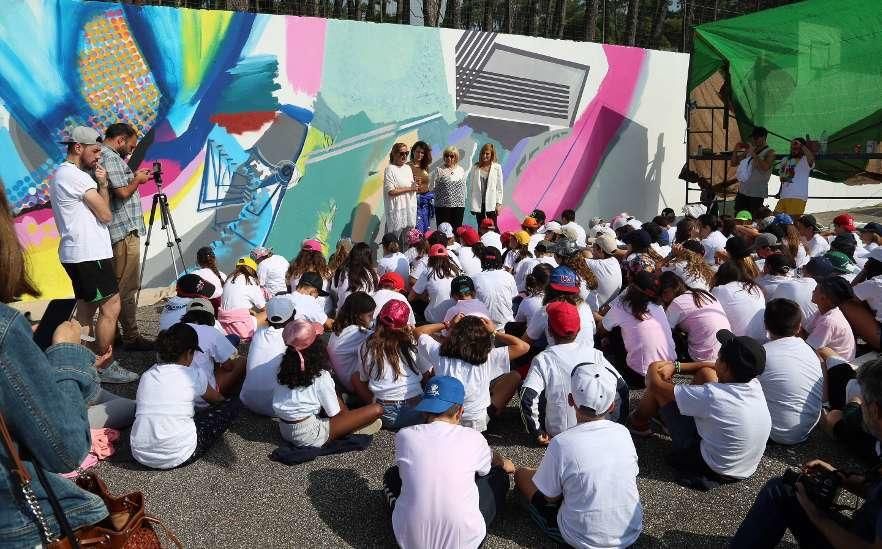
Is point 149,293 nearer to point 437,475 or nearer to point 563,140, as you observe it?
point 437,475

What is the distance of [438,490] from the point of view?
3.06m

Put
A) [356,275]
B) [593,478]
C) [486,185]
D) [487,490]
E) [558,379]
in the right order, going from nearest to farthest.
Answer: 1. [593,478]
2. [487,490]
3. [558,379]
4. [356,275]
5. [486,185]

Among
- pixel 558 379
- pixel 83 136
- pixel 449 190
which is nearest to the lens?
pixel 558 379

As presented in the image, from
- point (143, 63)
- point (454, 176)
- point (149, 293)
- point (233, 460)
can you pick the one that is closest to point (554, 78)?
point (454, 176)

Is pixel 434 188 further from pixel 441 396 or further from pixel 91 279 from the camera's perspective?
pixel 441 396

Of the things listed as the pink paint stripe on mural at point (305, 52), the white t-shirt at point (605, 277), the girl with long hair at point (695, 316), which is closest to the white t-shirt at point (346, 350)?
the girl with long hair at point (695, 316)

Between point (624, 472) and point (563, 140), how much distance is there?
361 inches

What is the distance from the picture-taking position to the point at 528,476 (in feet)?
11.6

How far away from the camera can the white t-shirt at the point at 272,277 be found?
22.1 ft

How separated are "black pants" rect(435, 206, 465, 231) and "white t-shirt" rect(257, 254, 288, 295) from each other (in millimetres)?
3141

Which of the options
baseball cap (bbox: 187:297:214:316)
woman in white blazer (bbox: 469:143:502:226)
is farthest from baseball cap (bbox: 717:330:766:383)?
woman in white blazer (bbox: 469:143:502:226)

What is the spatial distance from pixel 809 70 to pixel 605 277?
21.3 ft

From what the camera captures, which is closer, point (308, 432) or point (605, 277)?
point (308, 432)

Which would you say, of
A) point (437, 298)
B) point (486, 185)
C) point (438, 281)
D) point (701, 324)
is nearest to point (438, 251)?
point (438, 281)
